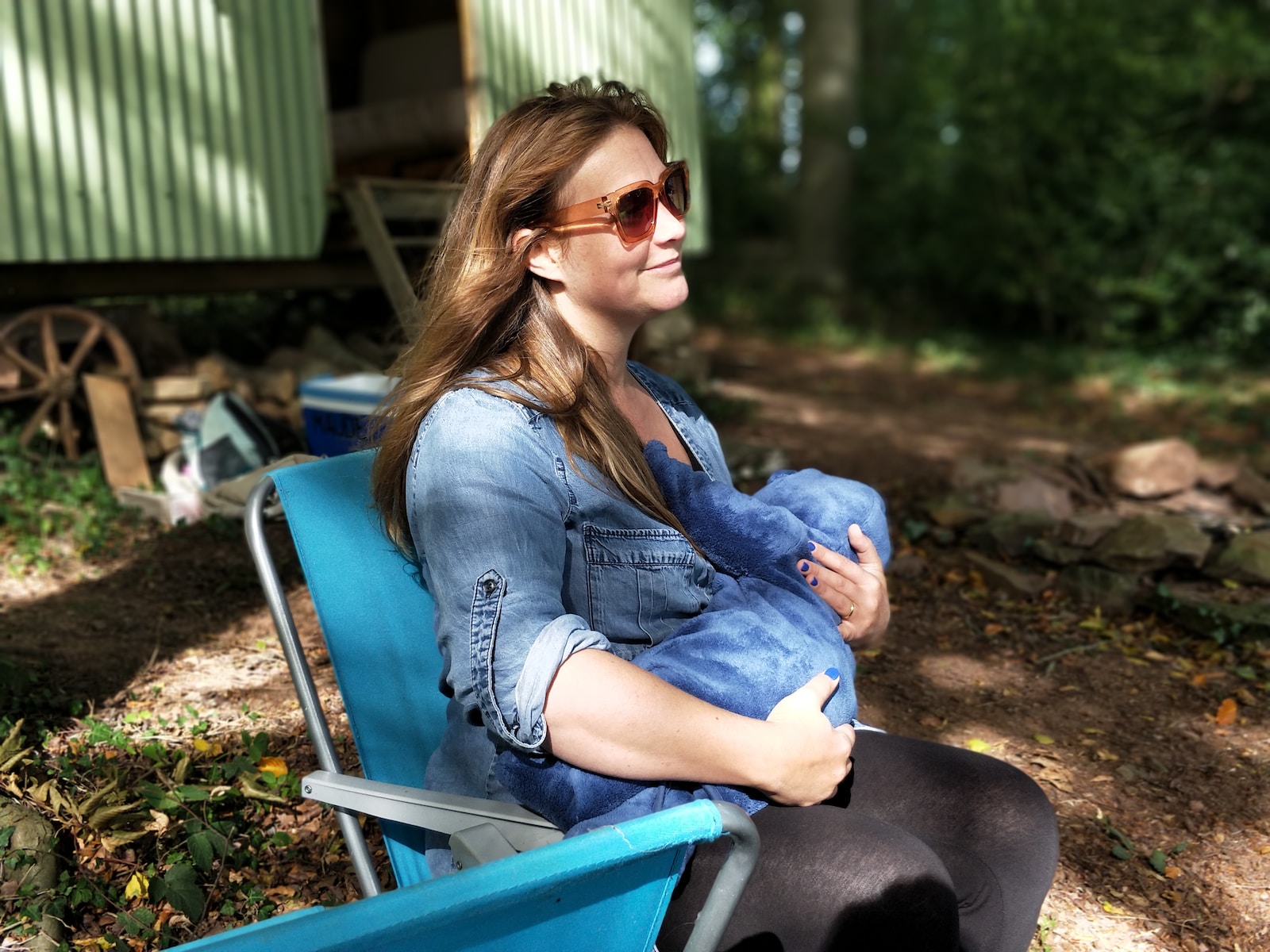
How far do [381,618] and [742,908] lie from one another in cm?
90

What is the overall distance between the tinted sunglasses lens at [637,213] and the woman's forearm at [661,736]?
76 centimetres

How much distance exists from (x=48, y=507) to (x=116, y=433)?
0.60 meters

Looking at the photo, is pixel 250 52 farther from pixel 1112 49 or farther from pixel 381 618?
pixel 1112 49

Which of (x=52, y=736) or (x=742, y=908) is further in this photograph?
(x=52, y=736)

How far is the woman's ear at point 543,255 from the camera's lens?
193cm

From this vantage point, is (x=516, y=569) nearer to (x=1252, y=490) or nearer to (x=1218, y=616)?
(x=1218, y=616)

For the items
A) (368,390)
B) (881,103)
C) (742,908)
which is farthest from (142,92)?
(881,103)

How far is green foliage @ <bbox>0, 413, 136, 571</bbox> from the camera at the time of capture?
4.67 metres

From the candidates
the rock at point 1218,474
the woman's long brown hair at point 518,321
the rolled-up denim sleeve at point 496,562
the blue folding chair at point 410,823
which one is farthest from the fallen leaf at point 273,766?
the rock at point 1218,474

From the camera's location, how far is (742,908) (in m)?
1.63

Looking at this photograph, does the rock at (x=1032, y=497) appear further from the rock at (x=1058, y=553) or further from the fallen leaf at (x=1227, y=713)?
the fallen leaf at (x=1227, y=713)

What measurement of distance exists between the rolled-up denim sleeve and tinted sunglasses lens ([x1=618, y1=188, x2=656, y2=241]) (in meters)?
0.42

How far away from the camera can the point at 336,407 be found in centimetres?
525

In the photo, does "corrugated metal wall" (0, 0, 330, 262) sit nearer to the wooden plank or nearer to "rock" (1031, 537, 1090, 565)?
the wooden plank
